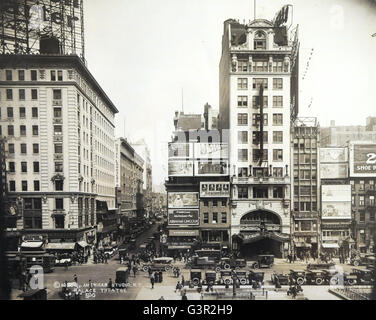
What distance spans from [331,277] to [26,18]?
942 inches

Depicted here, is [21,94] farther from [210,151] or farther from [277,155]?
[277,155]

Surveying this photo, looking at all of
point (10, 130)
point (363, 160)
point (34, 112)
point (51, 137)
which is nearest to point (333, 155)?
point (363, 160)

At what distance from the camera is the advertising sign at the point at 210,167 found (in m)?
24.7

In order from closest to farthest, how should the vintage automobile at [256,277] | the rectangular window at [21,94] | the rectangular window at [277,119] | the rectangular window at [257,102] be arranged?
the vintage automobile at [256,277]
the rectangular window at [21,94]
the rectangular window at [257,102]
the rectangular window at [277,119]

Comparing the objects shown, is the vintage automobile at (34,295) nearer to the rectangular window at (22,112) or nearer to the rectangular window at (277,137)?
the rectangular window at (22,112)

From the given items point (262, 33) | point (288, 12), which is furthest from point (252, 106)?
point (288, 12)

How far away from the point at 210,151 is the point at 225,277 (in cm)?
861

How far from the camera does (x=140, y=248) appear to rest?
27.2 m

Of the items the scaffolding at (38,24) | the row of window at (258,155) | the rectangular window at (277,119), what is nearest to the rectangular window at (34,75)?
the scaffolding at (38,24)

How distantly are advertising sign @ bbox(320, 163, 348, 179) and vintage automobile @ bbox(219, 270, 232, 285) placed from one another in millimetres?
11379

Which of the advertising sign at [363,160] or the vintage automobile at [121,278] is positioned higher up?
the advertising sign at [363,160]

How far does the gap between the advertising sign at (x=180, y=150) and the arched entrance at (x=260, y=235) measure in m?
7.71

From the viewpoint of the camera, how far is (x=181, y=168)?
2444 centimetres
